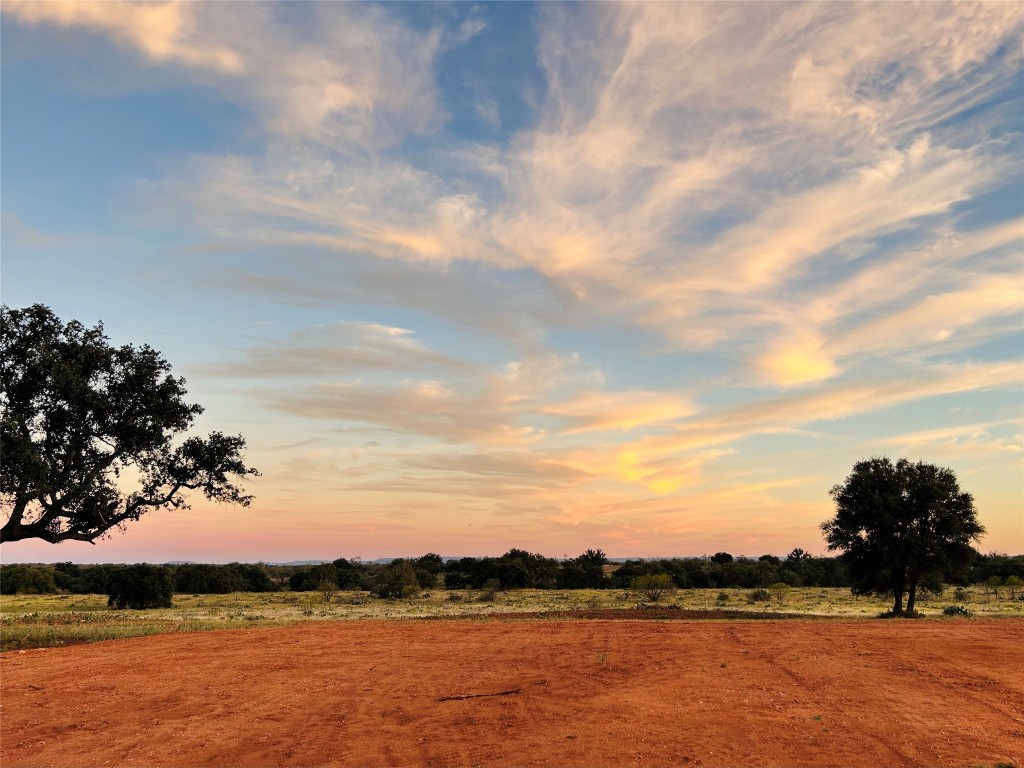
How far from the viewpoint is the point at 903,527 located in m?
37.5

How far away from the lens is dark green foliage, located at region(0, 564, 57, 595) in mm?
72875

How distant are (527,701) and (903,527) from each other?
32.3 meters

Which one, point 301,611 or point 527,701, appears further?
point 301,611

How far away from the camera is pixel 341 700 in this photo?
14781mm

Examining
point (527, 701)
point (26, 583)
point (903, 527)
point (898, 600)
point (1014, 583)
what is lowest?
point (527, 701)

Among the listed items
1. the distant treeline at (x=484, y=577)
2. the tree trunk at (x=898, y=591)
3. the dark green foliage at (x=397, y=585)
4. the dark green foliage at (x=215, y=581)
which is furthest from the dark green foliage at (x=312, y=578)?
the tree trunk at (x=898, y=591)

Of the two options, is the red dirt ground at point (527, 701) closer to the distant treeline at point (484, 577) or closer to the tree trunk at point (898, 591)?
the tree trunk at point (898, 591)

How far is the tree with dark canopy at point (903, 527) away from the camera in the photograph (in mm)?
36906

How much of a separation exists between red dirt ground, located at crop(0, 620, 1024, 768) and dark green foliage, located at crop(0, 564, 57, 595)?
65341mm

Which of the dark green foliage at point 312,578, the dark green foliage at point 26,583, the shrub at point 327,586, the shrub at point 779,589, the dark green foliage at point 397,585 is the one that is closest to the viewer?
the shrub at point 779,589

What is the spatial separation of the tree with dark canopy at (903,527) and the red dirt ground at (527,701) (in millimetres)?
14731

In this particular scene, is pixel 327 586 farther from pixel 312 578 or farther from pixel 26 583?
pixel 26 583

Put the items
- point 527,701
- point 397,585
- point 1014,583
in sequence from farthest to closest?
point 1014,583, point 397,585, point 527,701

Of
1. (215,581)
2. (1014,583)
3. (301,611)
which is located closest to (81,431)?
(301,611)
